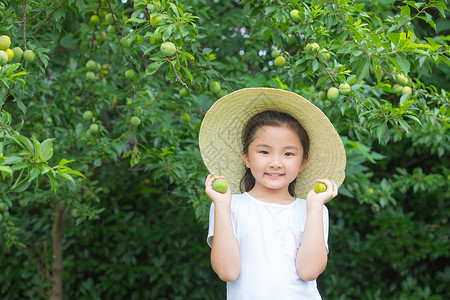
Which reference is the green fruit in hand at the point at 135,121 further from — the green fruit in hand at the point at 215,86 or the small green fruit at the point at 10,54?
the small green fruit at the point at 10,54

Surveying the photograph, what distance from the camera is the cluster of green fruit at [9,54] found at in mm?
1460

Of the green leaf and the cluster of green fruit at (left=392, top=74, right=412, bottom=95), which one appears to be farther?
the cluster of green fruit at (left=392, top=74, right=412, bottom=95)

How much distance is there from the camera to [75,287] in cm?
383

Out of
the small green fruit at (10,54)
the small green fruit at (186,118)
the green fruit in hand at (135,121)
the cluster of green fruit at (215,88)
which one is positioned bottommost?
the small green fruit at (186,118)

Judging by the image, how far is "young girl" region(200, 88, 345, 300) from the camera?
4.41 feet

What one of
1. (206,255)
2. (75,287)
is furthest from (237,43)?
(75,287)

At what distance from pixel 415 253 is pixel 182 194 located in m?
2.03

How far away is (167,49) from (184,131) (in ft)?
3.51

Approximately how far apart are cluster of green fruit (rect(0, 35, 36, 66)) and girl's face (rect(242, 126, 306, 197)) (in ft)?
2.59

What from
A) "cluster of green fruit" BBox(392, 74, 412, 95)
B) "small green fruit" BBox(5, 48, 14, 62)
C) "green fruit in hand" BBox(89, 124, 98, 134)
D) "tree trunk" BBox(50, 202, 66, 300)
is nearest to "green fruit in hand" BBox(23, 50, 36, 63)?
"small green fruit" BBox(5, 48, 14, 62)

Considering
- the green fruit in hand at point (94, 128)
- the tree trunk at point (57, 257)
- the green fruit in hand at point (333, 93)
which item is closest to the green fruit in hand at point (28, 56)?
the green fruit in hand at point (94, 128)

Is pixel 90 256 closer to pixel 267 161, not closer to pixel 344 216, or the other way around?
pixel 344 216

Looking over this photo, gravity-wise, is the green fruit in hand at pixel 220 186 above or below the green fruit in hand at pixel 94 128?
above

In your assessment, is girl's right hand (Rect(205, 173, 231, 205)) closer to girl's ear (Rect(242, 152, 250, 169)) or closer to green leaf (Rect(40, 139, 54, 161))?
girl's ear (Rect(242, 152, 250, 169))
